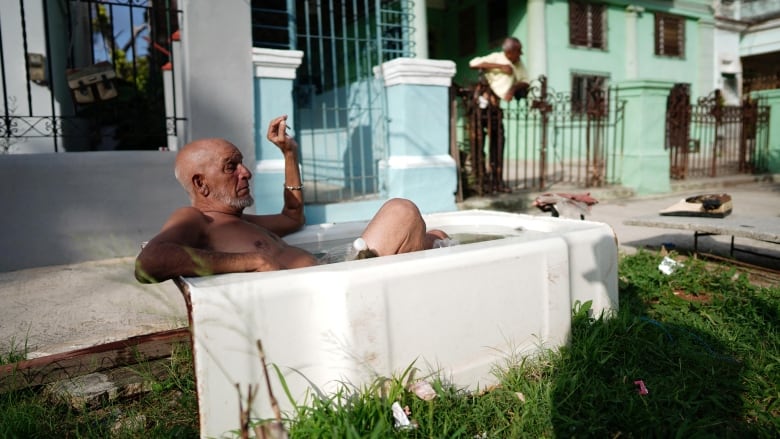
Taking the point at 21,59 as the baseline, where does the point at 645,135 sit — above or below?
below

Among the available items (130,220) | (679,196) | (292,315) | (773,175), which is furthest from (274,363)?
(773,175)

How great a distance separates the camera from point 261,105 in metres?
5.14

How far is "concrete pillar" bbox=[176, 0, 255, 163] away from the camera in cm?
478

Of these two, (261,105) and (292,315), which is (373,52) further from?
(292,315)

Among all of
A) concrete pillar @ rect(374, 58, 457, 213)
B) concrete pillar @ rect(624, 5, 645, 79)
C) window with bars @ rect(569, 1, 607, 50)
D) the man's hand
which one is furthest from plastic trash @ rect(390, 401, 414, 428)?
concrete pillar @ rect(624, 5, 645, 79)

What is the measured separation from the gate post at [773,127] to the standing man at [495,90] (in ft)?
24.0

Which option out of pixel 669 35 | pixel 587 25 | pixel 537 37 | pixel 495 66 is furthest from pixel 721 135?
pixel 495 66

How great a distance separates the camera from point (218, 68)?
192 inches

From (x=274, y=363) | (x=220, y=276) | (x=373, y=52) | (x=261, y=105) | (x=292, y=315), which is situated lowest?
(x=274, y=363)

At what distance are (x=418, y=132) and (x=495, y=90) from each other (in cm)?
153

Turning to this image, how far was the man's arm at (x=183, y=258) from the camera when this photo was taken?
175cm

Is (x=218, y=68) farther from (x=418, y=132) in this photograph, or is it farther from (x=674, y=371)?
(x=674, y=371)

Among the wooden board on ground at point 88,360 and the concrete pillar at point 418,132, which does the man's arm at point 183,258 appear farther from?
the concrete pillar at point 418,132

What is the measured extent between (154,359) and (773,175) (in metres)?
12.1
